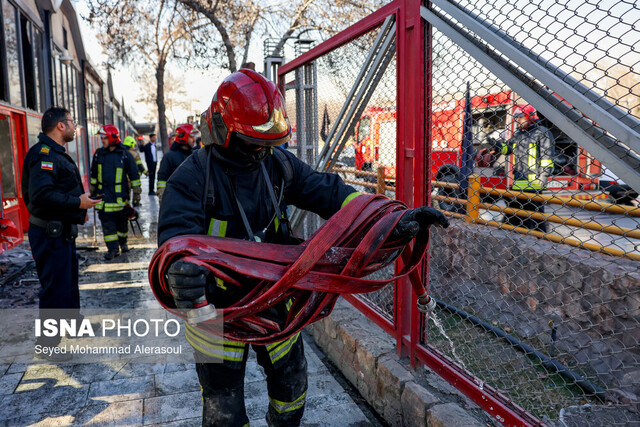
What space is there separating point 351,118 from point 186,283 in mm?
2241

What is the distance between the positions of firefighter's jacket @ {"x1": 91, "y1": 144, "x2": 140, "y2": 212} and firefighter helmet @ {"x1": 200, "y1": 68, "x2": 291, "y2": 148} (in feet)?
19.2

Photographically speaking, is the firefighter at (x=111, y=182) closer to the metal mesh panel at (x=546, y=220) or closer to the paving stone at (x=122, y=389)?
the paving stone at (x=122, y=389)

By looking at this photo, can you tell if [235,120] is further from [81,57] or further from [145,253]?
[81,57]

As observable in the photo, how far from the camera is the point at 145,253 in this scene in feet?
26.0

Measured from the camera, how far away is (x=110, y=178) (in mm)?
7199

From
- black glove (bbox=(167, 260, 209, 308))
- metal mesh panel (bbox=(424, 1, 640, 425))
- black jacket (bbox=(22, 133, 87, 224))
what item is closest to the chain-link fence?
metal mesh panel (bbox=(424, 1, 640, 425))

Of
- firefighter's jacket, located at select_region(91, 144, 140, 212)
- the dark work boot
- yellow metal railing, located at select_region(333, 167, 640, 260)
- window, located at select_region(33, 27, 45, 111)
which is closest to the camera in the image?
yellow metal railing, located at select_region(333, 167, 640, 260)

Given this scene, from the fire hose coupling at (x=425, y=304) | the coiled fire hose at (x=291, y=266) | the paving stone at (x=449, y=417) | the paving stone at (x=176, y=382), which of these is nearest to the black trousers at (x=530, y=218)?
the fire hose coupling at (x=425, y=304)

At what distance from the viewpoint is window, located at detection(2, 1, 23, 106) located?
7926mm

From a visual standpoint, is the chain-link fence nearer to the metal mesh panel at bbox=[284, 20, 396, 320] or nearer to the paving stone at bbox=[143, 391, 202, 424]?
the metal mesh panel at bbox=[284, 20, 396, 320]

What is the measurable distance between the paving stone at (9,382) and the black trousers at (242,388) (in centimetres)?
214

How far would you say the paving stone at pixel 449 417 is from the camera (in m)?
2.34

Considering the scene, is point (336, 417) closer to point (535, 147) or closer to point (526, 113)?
point (535, 147)

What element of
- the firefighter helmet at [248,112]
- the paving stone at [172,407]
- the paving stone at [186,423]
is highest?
the firefighter helmet at [248,112]
